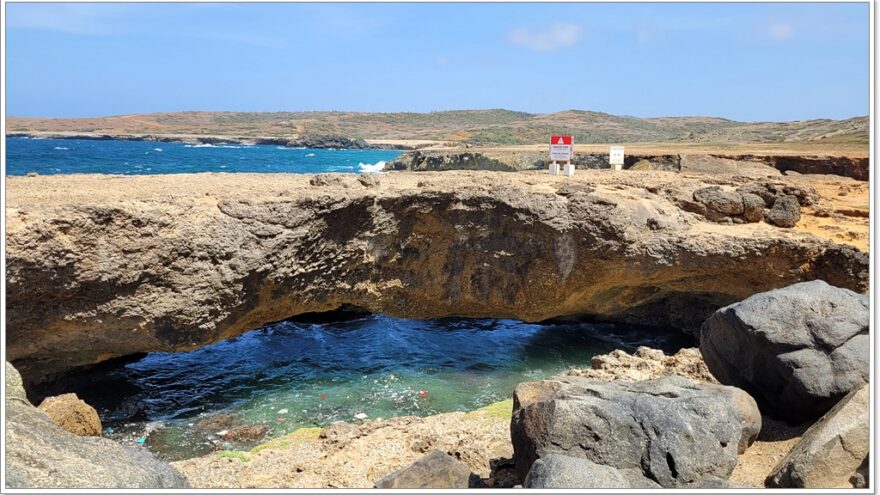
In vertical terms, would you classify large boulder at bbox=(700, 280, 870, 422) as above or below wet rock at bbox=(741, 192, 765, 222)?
below

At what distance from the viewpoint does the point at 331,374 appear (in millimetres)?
11859

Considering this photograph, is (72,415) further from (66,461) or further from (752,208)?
(752,208)

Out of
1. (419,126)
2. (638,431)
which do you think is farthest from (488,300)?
(419,126)

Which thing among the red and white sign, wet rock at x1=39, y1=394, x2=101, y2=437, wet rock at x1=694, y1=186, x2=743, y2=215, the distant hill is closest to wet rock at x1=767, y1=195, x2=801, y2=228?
wet rock at x1=694, y1=186, x2=743, y2=215

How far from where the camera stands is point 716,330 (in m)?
7.61

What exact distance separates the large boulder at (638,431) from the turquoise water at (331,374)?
15.1 ft

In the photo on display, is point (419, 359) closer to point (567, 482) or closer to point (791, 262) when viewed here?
point (791, 262)

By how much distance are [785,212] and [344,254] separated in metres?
7.24

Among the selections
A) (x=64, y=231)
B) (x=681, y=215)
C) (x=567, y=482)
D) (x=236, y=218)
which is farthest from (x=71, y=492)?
(x=681, y=215)

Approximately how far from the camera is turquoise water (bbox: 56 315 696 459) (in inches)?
391

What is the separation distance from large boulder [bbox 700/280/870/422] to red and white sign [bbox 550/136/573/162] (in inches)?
281

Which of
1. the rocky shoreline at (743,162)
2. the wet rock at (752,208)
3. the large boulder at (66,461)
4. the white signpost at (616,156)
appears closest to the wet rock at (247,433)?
the large boulder at (66,461)

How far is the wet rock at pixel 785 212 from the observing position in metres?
11.6

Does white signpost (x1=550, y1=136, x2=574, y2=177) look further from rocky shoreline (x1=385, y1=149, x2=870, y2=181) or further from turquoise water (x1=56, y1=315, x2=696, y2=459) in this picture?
rocky shoreline (x1=385, y1=149, x2=870, y2=181)
